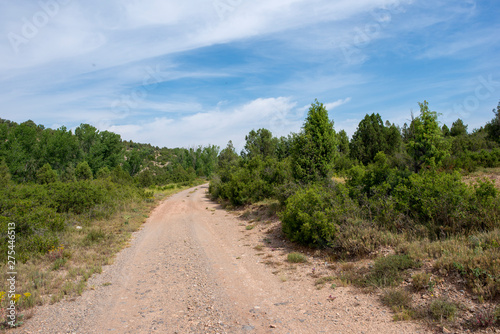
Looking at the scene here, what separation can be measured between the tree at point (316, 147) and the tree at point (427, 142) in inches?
136

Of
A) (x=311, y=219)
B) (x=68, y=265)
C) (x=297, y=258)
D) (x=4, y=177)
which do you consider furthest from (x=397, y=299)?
(x=4, y=177)

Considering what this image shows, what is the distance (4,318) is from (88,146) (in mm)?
69190

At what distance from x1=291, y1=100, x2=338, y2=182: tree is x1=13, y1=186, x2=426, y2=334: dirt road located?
6018 mm

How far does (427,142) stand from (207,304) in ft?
33.2

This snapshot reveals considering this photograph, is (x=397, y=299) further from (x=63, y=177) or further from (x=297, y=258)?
(x=63, y=177)

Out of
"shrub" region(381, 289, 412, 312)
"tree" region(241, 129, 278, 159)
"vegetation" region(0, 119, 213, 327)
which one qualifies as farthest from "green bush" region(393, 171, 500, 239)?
"tree" region(241, 129, 278, 159)

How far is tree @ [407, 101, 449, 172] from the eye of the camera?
10820mm

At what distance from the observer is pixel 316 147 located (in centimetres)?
1362

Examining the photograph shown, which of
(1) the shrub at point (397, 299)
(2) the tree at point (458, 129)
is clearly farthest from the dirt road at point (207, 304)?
(2) the tree at point (458, 129)

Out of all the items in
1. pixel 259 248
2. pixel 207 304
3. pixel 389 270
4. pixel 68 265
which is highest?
pixel 68 265

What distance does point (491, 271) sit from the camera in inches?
168

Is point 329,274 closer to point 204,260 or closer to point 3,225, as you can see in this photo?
point 204,260

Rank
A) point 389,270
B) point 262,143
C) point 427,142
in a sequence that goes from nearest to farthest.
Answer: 1. point 389,270
2. point 427,142
3. point 262,143

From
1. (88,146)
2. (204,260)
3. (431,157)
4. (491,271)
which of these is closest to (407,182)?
(431,157)
